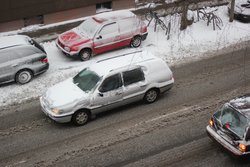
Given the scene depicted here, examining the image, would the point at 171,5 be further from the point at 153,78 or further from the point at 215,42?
the point at 153,78

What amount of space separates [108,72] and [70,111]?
6.01 feet

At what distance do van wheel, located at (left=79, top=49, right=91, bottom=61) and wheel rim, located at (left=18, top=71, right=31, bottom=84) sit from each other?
2.58 metres

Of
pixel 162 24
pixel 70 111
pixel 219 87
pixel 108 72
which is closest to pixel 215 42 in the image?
pixel 162 24

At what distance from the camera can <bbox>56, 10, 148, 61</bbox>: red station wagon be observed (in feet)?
58.6

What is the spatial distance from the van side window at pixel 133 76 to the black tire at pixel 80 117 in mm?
1684

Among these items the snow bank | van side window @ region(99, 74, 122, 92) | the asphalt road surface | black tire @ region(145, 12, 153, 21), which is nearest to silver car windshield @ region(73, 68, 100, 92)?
van side window @ region(99, 74, 122, 92)

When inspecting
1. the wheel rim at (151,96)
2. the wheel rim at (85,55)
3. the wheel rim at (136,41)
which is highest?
the wheel rim at (136,41)

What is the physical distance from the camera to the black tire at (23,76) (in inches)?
635

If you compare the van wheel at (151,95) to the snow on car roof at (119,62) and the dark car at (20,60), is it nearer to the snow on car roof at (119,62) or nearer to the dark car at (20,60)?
the snow on car roof at (119,62)

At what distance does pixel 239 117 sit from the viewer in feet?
37.4

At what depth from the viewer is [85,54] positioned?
59.1 feet

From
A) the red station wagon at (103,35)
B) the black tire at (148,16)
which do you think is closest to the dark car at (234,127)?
the red station wagon at (103,35)

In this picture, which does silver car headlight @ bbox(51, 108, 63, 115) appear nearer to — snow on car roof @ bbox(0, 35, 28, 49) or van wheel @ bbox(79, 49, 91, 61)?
snow on car roof @ bbox(0, 35, 28, 49)

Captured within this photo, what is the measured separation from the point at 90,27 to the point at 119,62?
4.70 m
